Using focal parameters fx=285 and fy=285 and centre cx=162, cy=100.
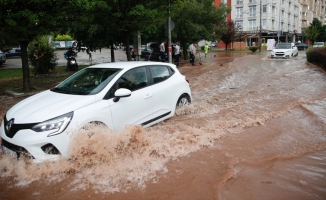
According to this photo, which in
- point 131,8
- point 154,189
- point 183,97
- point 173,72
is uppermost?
point 131,8

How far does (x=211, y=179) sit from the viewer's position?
405cm

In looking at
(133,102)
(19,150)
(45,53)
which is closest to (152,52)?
(45,53)

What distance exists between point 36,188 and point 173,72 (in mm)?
3885

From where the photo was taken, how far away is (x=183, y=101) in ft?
22.3

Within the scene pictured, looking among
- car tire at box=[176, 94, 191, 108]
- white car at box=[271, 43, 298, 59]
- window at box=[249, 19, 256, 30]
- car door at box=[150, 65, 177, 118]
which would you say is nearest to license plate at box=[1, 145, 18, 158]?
car door at box=[150, 65, 177, 118]

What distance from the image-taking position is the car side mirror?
4750 mm

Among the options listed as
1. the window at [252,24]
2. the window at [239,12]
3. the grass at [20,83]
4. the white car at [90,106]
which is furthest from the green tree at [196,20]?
the window at [239,12]

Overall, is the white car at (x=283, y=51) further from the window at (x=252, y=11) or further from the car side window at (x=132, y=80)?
the window at (x=252, y=11)

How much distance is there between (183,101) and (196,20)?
18839 millimetres

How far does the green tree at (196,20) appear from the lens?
23.2m

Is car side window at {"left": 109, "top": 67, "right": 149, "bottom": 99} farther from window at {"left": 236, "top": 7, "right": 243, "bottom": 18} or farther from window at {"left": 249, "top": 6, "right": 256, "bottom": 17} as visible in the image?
window at {"left": 236, "top": 7, "right": 243, "bottom": 18}

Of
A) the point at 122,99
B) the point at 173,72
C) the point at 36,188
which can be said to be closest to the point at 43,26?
the point at 173,72

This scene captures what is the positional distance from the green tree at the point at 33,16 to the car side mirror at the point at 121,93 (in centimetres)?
520

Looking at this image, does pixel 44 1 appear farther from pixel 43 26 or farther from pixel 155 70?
pixel 155 70
